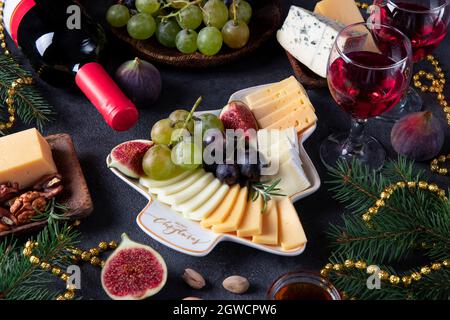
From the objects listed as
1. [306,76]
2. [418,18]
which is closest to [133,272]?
[306,76]

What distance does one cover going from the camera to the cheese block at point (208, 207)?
121 centimetres

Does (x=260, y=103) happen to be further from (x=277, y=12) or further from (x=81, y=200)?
(x=81, y=200)

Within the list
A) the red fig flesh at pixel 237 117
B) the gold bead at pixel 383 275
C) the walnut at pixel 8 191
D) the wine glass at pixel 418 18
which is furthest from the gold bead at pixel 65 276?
the wine glass at pixel 418 18

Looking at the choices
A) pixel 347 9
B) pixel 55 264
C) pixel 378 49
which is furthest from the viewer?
pixel 347 9

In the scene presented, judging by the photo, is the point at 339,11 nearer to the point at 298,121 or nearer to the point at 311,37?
the point at 311,37

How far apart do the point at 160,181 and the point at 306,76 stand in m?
0.48

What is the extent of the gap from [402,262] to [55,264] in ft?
2.22

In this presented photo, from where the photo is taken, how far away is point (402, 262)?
1197mm

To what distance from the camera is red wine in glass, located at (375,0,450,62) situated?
1301 millimetres

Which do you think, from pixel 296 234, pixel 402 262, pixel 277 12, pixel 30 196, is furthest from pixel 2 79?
pixel 402 262

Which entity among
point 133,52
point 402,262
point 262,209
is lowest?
point 402,262

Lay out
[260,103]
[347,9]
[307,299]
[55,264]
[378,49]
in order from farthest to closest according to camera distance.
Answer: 1. [347,9]
2. [260,103]
3. [378,49]
4. [55,264]
5. [307,299]

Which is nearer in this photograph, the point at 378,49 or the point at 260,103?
the point at 378,49

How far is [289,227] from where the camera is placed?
46.9 inches
